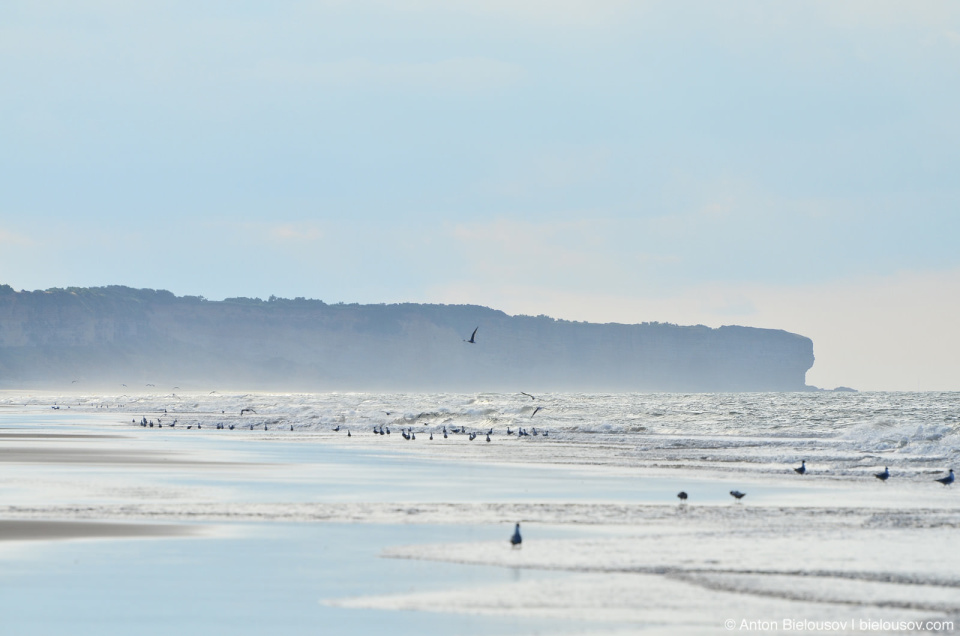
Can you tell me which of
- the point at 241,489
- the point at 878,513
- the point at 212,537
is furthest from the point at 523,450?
the point at 212,537

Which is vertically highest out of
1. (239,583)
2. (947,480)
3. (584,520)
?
(947,480)

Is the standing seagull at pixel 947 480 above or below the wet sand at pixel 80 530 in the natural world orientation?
above

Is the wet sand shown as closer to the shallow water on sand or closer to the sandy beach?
the sandy beach

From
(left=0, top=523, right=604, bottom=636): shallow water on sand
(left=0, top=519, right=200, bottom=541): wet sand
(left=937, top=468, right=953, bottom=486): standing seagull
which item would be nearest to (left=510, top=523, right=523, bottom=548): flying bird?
(left=0, top=523, right=604, bottom=636): shallow water on sand

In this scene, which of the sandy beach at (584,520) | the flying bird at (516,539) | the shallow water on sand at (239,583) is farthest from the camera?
the flying bird at (516,539)

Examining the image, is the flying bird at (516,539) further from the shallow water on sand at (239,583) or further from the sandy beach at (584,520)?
the shallow water on sand at (239,583)

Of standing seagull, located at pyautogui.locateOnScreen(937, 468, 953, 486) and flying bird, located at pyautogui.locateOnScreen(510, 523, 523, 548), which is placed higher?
standing seagull, located at pyautogui.locateOnScreen(937, 468, 953, 486)

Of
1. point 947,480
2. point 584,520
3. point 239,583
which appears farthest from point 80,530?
point 947,480

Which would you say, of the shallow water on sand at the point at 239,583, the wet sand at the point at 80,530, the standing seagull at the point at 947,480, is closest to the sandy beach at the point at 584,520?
the wet sand at the point at 80,530

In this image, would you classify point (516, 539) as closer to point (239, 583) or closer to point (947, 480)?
point (239, 583)

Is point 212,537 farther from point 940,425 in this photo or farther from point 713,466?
point 940,425

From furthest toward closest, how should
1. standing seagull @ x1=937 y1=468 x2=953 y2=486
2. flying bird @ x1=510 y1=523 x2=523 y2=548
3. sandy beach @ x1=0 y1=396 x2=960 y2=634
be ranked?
1. standing seagull @ x1=937 y1=468 x2=953 y2=486
2. flying bird @ x1=510 y1=523 x2=523 y2=548
3. sandy beach @ x1=0 y1=396 x2=960 y2=634

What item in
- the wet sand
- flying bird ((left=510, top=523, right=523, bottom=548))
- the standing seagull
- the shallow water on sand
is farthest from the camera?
the standing seagull

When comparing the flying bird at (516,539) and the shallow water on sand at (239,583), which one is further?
the flying bird at (516,539)
